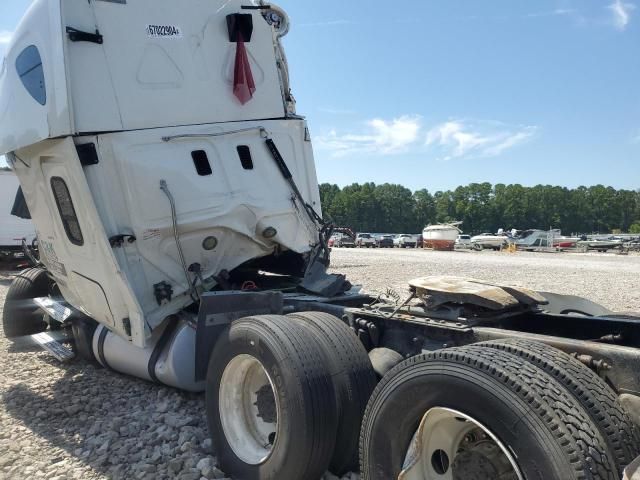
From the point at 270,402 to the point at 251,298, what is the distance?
103cm

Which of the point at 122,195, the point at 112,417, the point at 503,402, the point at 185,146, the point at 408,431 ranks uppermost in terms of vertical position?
the point at 185,146

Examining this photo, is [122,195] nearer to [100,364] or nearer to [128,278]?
[128,278]

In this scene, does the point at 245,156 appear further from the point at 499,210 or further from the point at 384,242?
the point at 499,210

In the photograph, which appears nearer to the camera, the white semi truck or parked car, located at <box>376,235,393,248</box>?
the white semi truck

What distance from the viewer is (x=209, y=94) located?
521cm

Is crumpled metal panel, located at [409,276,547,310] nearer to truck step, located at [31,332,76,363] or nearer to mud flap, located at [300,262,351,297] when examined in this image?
mud flap, located at [300,262,351,297]

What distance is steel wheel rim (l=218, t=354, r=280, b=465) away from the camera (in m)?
3.54

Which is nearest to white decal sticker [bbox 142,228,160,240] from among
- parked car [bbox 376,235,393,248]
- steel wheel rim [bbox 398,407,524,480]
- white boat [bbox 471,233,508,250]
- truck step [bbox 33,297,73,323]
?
truck step [bbox 33,297,73,323]

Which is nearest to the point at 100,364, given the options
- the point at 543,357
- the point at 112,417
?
the point at 112,417

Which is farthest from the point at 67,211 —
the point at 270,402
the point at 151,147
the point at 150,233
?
the point at 270,402

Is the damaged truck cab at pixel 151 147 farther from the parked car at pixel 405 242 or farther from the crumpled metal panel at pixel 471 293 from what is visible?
the parked car at pixel 405 242

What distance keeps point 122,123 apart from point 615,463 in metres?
4.23

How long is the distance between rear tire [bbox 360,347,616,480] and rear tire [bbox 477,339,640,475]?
6 centimetres

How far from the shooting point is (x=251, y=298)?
4.34 meters
